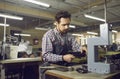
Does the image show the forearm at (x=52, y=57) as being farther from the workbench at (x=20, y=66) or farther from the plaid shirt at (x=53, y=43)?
the workbench at (x=20, y=66)

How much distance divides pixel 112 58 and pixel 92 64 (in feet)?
0.77

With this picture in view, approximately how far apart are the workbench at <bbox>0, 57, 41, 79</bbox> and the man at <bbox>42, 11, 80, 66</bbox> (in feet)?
Answer: 6.23

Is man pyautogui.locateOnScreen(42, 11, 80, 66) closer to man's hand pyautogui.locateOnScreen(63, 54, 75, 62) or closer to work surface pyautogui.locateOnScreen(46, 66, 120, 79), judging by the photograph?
man's hand pyautogui.locateOnScreen(63, 54, 75, 62)

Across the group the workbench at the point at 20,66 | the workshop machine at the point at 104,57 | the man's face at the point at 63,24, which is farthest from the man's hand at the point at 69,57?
the workbench at the point at 20,66

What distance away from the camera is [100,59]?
1621 millimetres

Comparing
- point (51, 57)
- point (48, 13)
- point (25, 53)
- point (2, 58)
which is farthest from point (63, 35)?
point (48, 13)

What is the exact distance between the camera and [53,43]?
2107mm

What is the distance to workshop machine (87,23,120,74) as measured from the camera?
145cm

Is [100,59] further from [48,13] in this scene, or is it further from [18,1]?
[48,13]

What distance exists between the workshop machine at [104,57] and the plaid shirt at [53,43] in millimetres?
429

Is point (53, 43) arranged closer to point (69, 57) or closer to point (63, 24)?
point (63, 24)

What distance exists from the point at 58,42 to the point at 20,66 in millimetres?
2188

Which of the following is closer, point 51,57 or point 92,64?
point 92,64

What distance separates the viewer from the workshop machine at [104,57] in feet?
4.77
